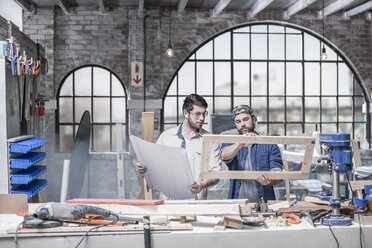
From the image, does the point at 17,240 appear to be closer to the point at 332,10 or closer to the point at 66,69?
the point at 66,69

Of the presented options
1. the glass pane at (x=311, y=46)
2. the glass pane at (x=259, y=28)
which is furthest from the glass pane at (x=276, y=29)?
the glass pane at (x=311, y=46)

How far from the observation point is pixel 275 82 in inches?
316

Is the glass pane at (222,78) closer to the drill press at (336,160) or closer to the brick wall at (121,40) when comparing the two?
the brick wall at (121,40)

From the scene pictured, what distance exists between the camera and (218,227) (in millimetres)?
1851

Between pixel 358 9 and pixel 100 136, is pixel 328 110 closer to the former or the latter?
pixel 358 9

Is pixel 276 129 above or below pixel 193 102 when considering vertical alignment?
below

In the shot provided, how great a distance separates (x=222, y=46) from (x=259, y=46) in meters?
0.73

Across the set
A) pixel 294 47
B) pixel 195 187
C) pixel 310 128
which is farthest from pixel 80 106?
pixel 195 187

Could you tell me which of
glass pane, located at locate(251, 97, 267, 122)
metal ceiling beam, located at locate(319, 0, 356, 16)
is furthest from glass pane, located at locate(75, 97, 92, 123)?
metal ceiling beam, located at locate(319, 0, 356, 16)

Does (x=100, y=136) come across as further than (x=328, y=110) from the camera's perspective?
No

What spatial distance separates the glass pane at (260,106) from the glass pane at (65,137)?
350cm

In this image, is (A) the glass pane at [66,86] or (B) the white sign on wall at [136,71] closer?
(B) the white sign on wall at [136,71]

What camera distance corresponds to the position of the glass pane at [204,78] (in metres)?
7.87

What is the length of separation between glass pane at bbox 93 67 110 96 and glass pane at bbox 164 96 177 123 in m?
1.10
